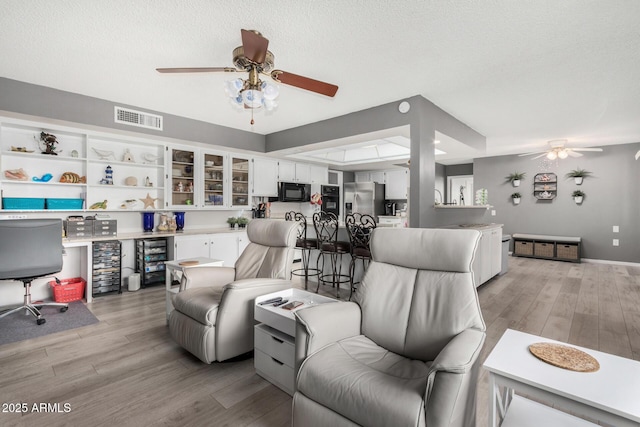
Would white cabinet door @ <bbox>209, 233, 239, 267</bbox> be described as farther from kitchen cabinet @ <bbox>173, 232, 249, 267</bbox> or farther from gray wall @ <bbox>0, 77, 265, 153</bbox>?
gray wall @ <bbox>0, 77, 265, 153</bbox>

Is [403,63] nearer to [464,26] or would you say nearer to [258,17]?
[464,26]

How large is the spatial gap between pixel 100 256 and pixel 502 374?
4.46 m

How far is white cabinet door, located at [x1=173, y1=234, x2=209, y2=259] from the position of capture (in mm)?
4484

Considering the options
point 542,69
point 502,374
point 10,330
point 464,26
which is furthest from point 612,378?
point 10,330

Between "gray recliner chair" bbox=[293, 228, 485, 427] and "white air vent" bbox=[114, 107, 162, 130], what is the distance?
145 inches

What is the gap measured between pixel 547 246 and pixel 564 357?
6645mm

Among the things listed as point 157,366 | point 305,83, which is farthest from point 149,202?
point 305,83

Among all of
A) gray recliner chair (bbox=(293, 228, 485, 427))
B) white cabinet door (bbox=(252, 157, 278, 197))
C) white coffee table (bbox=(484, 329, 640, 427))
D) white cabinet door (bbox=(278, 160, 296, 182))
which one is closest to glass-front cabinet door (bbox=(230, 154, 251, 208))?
white cabinet door (bbox=(252, 157, 278, 197))

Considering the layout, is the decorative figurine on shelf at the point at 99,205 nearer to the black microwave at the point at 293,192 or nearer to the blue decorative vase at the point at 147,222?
the blue decorative vase at the point at 147,222

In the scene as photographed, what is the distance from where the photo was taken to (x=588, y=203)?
258 inches

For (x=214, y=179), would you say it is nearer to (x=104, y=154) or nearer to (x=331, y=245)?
(x=104, y=154)

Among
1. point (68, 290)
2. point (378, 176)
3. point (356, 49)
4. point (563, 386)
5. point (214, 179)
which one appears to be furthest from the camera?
point (378, 176)

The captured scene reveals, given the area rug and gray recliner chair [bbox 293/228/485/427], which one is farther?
the area rug

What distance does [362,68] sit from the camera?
2.88m
